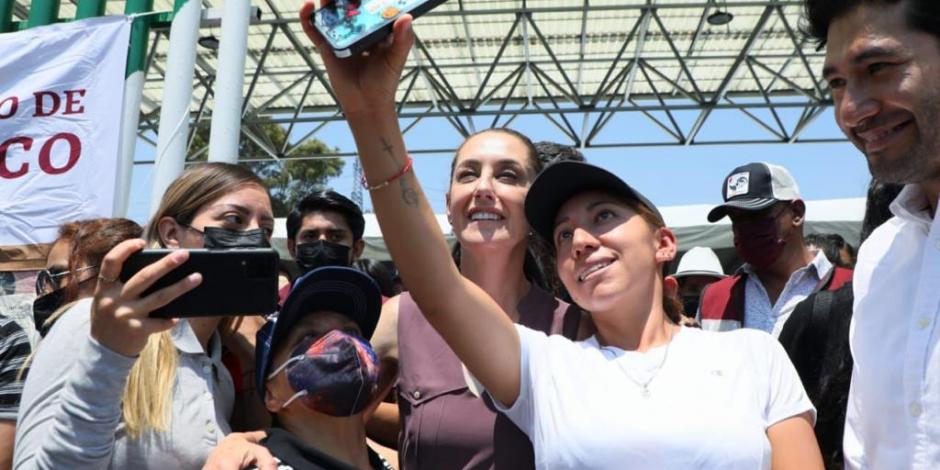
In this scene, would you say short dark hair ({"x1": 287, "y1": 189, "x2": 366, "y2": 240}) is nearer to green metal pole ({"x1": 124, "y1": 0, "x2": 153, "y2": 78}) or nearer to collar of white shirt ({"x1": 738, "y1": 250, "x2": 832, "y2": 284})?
green metal pole ({"x1": 124, "y1": 0, "x2": 153, "y2": 78})

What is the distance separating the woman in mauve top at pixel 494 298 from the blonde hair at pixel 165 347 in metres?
0.51

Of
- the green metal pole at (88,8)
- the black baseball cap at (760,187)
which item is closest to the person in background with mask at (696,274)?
the black baseball cap at (760,187)

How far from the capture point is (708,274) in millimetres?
6230

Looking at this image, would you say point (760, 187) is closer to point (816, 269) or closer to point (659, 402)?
point (816, 269)

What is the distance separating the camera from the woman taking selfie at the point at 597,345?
1.48 m

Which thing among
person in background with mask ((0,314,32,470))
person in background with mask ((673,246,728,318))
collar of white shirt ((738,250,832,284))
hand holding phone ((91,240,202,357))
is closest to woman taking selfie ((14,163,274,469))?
hand holding phone ((91,240,202,357))

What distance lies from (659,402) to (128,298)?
990 millimetres

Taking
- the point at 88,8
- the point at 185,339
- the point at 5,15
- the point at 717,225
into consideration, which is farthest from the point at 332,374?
the point at 717,225

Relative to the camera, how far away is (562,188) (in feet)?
6.16

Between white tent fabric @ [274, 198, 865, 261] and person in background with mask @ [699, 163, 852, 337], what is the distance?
153 inches

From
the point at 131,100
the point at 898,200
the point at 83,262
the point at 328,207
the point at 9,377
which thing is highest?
the point at 131,100

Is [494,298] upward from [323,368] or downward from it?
upward

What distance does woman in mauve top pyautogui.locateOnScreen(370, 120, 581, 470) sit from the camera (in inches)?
71.3

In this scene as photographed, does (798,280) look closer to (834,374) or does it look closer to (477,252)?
(834,374)
